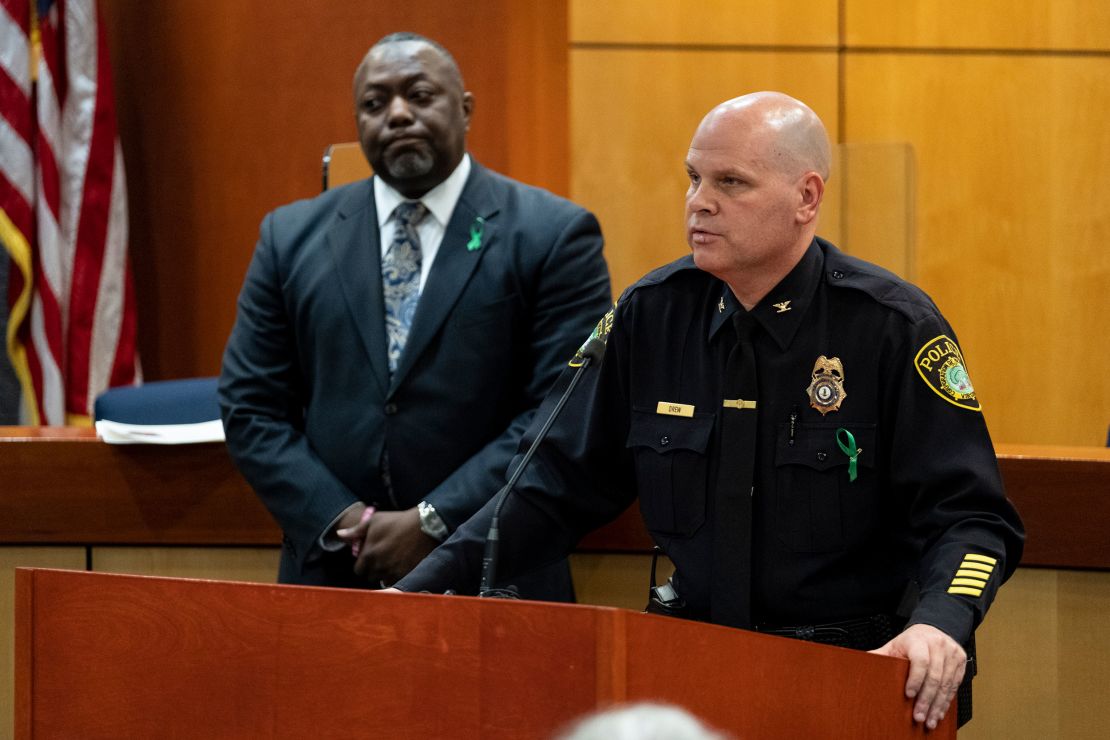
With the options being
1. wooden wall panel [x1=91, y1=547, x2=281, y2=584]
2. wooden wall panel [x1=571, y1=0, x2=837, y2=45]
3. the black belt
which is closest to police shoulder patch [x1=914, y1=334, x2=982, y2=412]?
the black belt

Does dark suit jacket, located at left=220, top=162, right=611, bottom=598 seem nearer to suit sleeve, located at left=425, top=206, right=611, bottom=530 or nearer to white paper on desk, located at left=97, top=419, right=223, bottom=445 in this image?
suit sleeve, located at left=425, top=206, right=611, bottom=530

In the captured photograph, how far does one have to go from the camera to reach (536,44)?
4410 millimetres

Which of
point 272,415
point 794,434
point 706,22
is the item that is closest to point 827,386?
point 794,434

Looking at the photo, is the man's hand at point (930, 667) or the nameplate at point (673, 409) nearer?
the man's hand at point (930, 667)

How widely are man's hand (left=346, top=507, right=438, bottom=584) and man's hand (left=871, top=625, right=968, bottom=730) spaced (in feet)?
3.51

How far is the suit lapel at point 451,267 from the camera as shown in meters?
2.67

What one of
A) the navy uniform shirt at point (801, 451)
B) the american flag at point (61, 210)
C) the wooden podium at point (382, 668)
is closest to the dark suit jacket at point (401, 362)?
the navy uniform shirt at point (801, 451)

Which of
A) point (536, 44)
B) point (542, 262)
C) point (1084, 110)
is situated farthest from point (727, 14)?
point (542, 262)

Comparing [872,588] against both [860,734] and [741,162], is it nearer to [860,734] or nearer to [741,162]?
[860,734]

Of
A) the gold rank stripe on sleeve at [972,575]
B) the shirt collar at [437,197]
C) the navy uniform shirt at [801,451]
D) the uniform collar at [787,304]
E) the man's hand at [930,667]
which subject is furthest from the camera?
the shirt collar at [437,197]

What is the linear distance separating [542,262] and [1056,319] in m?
2.29

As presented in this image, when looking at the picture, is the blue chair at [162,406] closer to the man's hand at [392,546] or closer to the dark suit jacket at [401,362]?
the dark suit jacket at [401,362]

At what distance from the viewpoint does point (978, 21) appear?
14.1ft

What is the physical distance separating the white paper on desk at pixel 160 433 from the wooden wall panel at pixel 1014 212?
7.31 ft
